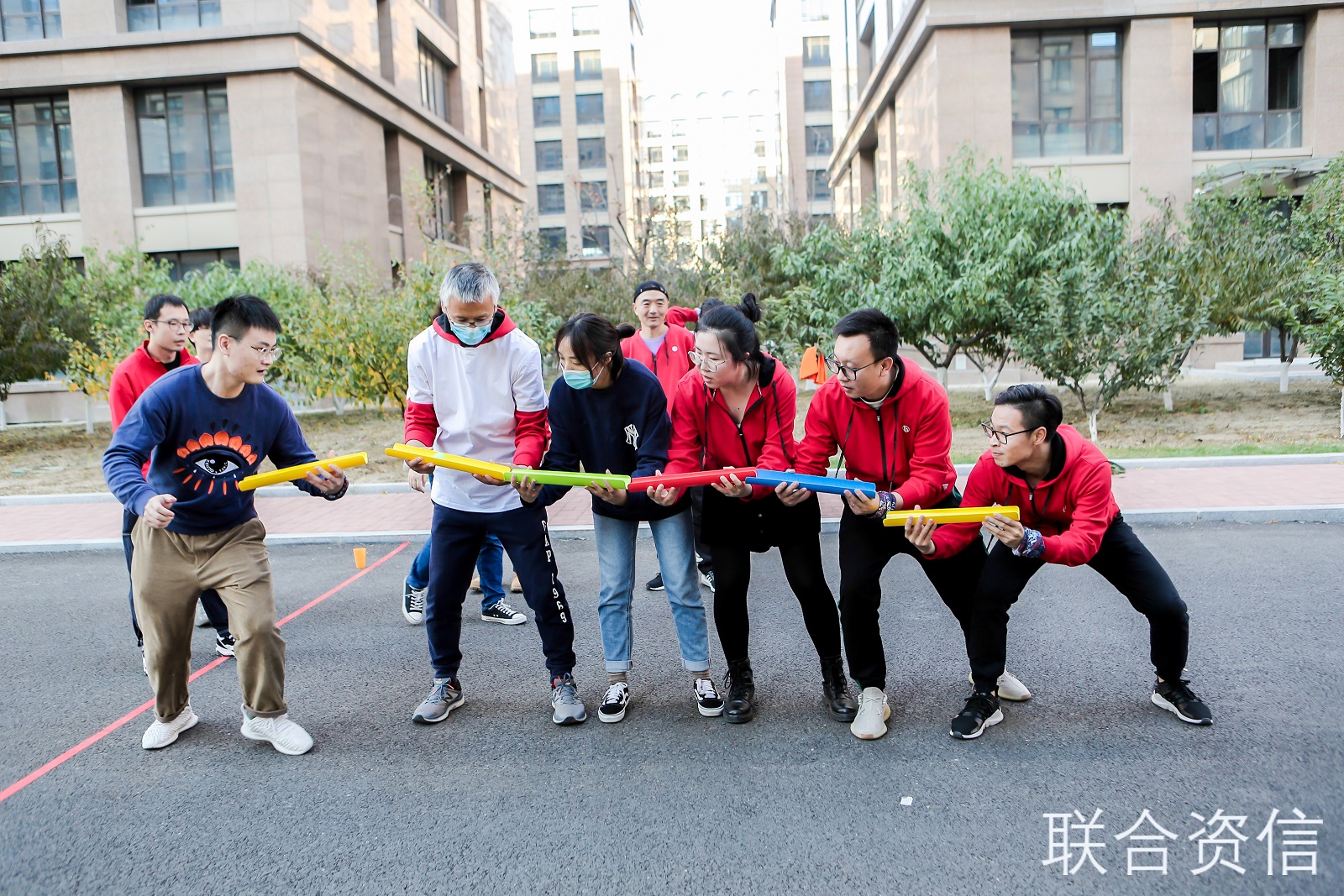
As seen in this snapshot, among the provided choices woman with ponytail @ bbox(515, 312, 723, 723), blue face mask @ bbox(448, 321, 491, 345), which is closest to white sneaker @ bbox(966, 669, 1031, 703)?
woman with ponytail @ bbox(515, 312, 723, 723)

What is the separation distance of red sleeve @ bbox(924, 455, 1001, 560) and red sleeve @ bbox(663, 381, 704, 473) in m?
0.94

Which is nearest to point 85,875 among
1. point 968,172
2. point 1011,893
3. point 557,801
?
point 557,801

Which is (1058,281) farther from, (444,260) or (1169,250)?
(444,260)

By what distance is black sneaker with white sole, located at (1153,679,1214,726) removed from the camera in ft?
12.5

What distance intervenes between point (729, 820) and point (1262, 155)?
2907cm

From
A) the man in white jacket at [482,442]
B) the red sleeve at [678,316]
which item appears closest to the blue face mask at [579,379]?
the man in white jacket at [482,442]

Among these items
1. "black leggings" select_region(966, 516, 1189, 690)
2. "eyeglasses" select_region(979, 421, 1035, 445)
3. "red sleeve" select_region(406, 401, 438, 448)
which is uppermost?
"red sleeve" select_region(406, 401, 438, 448)

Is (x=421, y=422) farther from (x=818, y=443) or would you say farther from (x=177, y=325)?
(x=177, y=325)

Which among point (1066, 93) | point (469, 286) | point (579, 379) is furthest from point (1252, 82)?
point (469, 286)

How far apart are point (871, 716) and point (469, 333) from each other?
2.36 m

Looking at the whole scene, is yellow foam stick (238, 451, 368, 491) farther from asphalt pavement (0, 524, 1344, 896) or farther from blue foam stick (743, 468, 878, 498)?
blue foam stick (743, 468, 878, 498)

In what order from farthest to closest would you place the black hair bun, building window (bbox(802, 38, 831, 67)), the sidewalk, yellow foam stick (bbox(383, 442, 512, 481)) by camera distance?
building window (bbox(802, 38, 831, 67)) < the sidewalk < the black hair bun < yellow foam stick (bbox(383, 442, 512, 481))

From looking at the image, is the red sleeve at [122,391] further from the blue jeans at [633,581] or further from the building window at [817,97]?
the building window at [817,97]

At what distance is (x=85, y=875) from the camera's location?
9.84 feet
